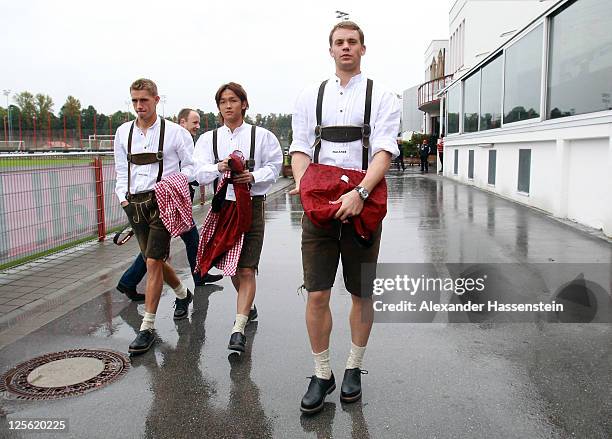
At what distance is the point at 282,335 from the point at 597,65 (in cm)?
782

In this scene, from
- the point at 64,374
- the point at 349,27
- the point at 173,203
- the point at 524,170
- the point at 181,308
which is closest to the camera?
the point at 349,27

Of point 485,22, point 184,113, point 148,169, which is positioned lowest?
point 148,169

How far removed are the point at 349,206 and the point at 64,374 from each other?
2417 millimetres

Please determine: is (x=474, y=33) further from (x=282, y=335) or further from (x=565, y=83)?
(x=282, y=335)

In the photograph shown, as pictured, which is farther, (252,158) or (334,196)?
(252,158)

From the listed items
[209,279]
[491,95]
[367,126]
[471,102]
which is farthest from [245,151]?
[471,102]

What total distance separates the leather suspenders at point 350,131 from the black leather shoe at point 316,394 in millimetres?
1324

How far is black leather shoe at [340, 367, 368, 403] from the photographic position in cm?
348

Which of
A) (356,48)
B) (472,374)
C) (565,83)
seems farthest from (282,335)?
(565,83)

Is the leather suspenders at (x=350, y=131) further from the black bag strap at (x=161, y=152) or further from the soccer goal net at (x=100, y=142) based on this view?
the soccer goal net at (x=100, y=142)

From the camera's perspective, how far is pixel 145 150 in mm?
4699

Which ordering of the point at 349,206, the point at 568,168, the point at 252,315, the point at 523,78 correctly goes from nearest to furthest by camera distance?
the point at 349,206 < the point at 252,315 < the point at 568,168 < the point at 523,78

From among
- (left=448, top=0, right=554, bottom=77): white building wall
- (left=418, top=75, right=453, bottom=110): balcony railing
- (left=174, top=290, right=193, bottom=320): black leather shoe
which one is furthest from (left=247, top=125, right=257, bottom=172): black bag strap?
(left=418, top=75, right=453, bottom=110): balcony railing

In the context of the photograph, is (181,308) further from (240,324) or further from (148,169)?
(148,169)
